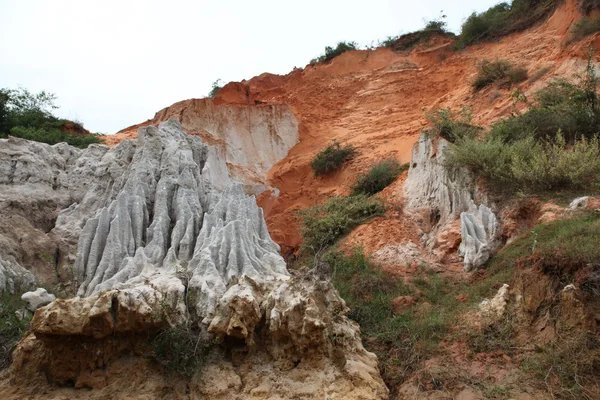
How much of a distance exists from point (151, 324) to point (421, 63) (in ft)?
64.7

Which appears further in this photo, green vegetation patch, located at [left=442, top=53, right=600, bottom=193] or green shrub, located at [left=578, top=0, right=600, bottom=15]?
green shrub, located at [left=578, top=0, right=600, bottom=15]

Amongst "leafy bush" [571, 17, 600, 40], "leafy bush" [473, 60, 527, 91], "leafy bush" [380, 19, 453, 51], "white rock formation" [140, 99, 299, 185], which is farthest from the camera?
"leafy bush" [380, 19, 453, 51]

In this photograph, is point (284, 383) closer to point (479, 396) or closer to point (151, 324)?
point (151, 324)

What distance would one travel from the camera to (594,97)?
440 inches

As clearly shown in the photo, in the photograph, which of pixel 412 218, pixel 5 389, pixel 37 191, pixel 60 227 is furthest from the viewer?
pixel 412 218

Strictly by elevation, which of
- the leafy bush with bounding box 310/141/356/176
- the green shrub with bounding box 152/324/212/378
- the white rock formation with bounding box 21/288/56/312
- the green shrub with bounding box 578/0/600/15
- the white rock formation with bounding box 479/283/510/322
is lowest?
the white rock formation with bounding box 479/283/510/322

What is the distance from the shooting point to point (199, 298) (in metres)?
5.94

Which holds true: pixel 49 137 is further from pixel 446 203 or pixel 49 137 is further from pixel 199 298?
pixel 446 203

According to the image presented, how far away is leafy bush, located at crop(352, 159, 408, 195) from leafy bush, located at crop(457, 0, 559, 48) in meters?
9.89

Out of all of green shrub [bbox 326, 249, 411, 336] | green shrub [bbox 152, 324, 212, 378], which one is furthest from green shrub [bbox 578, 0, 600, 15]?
green shrub [bbox 152, 324, 212, 378]

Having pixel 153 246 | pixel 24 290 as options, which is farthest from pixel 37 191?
pixel 153 246

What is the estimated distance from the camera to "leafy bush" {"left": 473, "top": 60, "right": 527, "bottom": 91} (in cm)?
1619

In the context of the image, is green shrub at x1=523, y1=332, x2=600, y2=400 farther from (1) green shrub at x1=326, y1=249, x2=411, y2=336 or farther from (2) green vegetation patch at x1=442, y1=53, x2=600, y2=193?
(2) green vegetation patch at x1=442, y1=53, x2=600, y2=193

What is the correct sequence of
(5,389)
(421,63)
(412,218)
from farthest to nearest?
(421,63)
(412,218)
(5,389)
